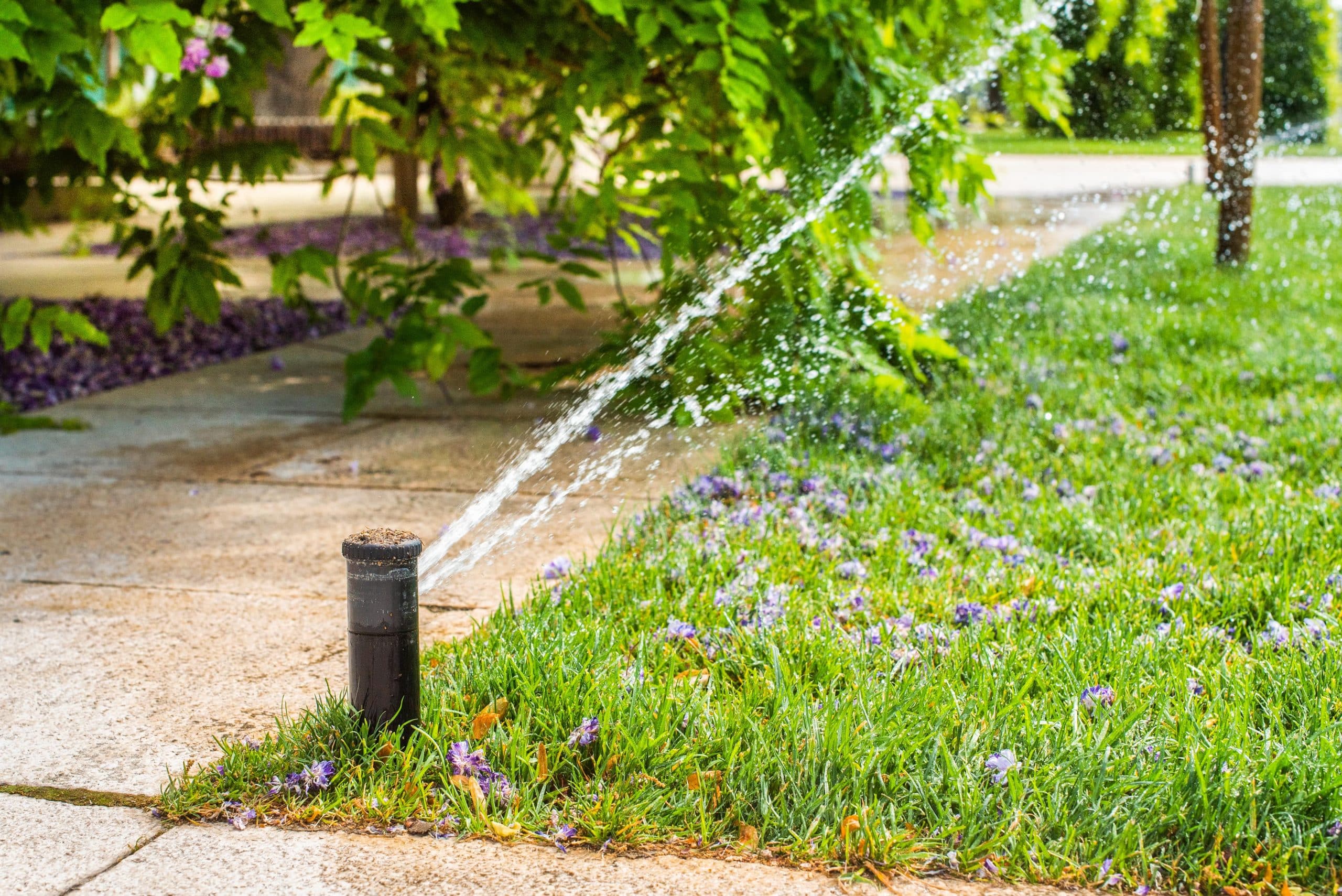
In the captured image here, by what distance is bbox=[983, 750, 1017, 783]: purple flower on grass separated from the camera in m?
2.20

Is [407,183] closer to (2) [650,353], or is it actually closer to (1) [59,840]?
(2) [650,353]

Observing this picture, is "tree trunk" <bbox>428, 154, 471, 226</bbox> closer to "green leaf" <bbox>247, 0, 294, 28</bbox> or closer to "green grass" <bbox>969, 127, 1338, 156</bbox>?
"green grass" <bbox>969, 127, 1338, 156</bbox>

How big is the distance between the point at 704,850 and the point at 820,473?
219 centimetres

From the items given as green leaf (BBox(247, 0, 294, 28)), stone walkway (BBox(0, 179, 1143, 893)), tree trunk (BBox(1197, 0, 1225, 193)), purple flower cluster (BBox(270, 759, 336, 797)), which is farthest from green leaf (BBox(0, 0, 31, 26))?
tree trunk (BBox(1197, 0, 1225, 193))

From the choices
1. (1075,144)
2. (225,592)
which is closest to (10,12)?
(225,592)

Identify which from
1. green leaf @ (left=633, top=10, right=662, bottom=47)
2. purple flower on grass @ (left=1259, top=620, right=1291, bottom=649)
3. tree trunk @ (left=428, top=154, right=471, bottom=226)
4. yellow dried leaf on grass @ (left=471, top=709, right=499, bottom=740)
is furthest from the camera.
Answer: tree trunk @ (left=428, top=154, right=471, bottom=226)

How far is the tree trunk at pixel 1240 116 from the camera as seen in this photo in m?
8.22

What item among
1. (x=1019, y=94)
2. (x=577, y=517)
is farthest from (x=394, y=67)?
(x=1019, y=94)

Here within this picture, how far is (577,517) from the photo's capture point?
158 inches

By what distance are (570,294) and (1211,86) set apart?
523 cm

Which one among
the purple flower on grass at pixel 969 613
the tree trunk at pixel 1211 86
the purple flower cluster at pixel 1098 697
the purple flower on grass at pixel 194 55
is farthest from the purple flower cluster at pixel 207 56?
the tree trunk at pixel 1211 86

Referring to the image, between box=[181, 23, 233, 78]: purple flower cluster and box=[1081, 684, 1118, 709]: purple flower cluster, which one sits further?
box=[181, 23, 233, 78]: purple flower cluster

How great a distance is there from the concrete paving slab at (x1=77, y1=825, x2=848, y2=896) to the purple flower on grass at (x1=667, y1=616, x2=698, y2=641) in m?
0.78

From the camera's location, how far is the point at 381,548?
223cm
